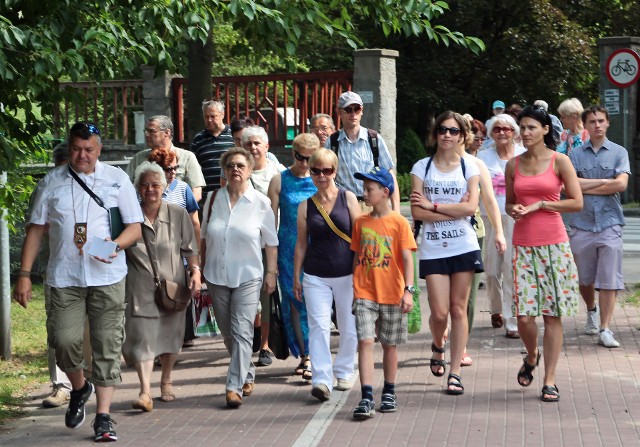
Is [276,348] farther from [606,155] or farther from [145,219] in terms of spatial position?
[606,155]

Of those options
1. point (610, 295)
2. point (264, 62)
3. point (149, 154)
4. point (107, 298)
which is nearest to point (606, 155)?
point (610, 295)

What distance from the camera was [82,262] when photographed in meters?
7.86

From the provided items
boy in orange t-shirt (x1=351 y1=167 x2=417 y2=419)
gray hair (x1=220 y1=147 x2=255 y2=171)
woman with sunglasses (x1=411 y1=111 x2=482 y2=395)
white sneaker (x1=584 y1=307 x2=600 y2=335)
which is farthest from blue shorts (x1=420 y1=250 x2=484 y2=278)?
white sneaker (x1=584 y1=307 x2=600 y2=335)

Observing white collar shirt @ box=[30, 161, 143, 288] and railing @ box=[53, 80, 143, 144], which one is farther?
railing @ box=[53, 80, 143, 144]

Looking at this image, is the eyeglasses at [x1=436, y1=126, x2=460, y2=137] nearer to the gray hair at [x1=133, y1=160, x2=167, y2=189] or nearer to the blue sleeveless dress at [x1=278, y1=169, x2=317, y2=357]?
the blue sleeveless dress at [x1=278, y1=169, x2=317, y2=357]

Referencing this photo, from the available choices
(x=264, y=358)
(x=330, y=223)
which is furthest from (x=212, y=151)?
(x=330, y=223)

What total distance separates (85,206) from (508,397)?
3263 mm

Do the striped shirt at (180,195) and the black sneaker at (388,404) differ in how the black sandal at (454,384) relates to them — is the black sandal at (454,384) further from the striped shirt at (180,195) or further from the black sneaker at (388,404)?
the striped shirt at (180,195)

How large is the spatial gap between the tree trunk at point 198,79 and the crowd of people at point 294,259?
595 cm

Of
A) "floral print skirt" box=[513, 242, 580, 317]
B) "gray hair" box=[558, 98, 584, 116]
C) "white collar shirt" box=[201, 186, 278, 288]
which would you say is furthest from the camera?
"gray hair" box=[558, 98, 584, 116]

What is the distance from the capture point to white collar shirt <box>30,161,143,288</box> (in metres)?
7.86

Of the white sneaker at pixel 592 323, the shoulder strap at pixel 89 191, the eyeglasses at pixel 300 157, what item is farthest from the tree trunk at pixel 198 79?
the shoulder strap at pixel 89 191

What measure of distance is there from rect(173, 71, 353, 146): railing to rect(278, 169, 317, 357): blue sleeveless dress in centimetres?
622

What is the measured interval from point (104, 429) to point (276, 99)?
33.9 ft
